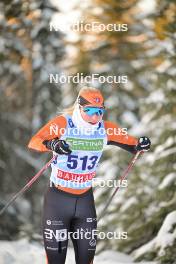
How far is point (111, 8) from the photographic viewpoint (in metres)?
9.42

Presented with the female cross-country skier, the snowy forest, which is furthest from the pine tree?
the female cross-country skier

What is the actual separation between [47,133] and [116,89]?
940 cm

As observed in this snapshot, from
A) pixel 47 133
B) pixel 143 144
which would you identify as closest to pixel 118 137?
pixel 143 144

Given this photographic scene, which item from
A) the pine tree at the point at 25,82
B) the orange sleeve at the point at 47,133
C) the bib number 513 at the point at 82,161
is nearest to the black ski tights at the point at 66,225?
the bib number 513 at the point at 82,161

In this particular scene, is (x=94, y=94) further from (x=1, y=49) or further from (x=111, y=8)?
(x=1, y=49)

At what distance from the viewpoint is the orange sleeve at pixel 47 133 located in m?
4.75

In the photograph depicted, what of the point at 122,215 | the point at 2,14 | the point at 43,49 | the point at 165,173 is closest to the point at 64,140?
the point at 165,173

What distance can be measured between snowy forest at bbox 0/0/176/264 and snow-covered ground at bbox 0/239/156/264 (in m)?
0.10

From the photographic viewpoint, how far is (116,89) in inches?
556

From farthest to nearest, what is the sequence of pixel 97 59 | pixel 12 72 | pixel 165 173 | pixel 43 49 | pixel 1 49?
1. pixel 12 72
2. pixel 97 59
3. pixel 43 49
4. pixel 1 49
5. pixel 165 173

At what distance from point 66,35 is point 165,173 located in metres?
5.88
